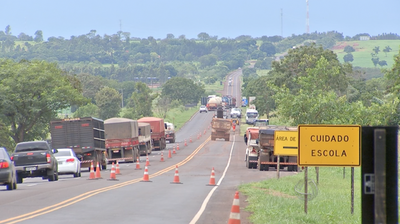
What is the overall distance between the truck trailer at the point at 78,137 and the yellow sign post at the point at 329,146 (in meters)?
26.9

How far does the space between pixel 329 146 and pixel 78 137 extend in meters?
27.8

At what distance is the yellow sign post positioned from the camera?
12.8m

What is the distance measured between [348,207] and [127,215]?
20.5 feet

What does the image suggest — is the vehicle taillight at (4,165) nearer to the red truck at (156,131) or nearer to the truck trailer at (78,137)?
the truck trailer at (78,137)

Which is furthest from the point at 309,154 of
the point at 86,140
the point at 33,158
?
the point at 86,140

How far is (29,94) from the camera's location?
60.7 meters

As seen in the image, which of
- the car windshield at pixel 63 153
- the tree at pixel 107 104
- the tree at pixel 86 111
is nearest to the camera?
the car windshield at pixel 63 153

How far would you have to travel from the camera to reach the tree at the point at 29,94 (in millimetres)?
59250

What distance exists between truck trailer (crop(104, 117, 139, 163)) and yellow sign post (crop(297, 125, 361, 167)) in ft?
116

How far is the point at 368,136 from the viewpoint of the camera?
249 inches

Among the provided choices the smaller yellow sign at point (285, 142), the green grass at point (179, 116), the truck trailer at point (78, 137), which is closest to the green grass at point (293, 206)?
the smaller yellow sign at point (285, 142)

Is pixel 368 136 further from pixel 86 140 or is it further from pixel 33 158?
pixel 86 140

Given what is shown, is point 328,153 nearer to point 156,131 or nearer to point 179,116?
point 156,131

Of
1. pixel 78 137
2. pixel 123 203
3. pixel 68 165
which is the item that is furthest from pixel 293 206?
pixel 78 137
